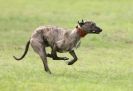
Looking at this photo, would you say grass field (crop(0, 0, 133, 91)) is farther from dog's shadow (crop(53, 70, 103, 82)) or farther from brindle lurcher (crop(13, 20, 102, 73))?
brindle lurcher (crop(13, 20, 102, 73))

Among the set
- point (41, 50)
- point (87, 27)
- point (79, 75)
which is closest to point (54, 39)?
point (41, 50)

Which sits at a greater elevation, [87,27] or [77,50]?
[87,27]

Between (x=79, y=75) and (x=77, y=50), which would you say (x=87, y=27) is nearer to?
(x=79, y=75)

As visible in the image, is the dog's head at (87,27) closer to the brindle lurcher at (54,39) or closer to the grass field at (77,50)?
the brindle lurcher at (54,39)

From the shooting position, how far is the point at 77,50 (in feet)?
81.9

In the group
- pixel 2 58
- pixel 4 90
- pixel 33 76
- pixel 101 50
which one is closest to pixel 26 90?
pixel 4 90

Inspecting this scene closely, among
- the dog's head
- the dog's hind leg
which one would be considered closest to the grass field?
→ the dog's hind leg

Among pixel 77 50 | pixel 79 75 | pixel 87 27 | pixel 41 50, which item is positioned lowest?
pixel 77 50

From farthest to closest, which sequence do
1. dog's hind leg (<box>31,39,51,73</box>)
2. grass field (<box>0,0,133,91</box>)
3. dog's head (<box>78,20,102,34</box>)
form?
dog's head (<box>78,20,102,34</box>), dog's hind leg (<box>31,39,51,73</box>), grass field (<box>0,0,133,91</box>)

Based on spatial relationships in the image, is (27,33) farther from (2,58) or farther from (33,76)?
(33,76)

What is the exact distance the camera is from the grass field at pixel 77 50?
16200 millimetres

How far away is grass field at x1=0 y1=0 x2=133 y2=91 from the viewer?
16.2m

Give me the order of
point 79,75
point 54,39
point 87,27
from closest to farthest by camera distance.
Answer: point 79,75 → point 54,39 → point 87,27

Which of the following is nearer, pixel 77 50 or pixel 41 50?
pixel 41 50
